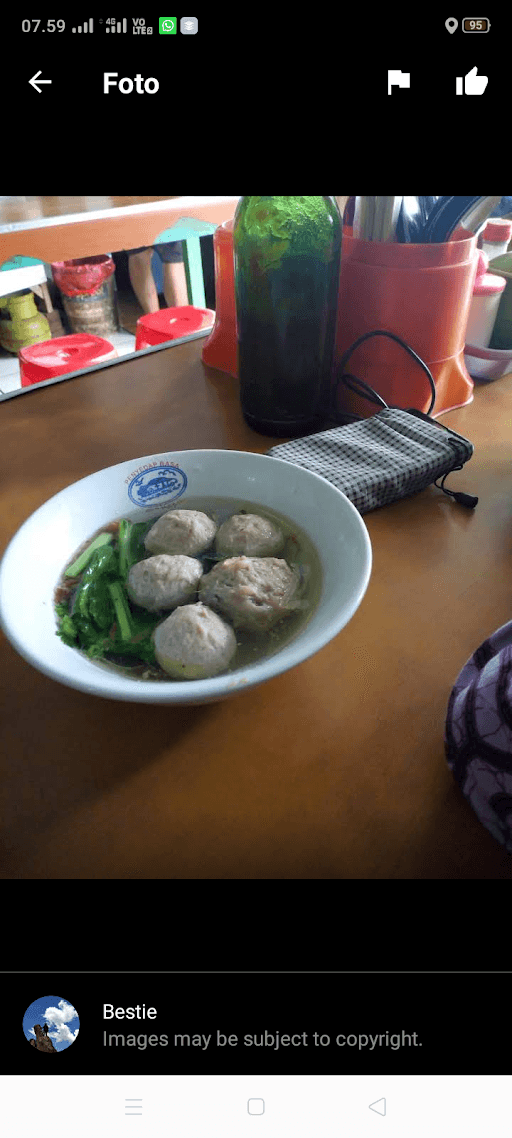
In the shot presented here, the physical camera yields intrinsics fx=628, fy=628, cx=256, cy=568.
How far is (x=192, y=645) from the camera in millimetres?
427

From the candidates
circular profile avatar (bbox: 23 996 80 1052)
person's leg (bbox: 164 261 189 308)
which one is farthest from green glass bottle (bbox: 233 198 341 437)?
person's leg (bbox: 164 261 189 308)

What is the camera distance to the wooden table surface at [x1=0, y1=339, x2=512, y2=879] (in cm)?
38

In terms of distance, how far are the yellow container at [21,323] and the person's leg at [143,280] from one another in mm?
440

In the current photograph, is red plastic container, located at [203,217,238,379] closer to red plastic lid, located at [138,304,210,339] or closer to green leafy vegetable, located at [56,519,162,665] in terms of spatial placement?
red plastic lid, located at [138,304,210,339]

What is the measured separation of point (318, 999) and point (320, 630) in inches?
7.9

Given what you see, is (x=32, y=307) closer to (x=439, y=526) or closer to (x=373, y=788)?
(x=439, y=526)

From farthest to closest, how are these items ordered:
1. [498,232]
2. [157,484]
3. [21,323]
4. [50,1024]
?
[21,323] → [498,232] → [157,484] → [50,1024]

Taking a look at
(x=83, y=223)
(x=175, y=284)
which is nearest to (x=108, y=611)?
(x=83, y=223)

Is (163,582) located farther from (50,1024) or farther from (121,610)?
(50,1024)

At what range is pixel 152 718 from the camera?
462mm
